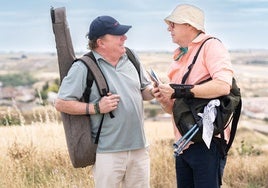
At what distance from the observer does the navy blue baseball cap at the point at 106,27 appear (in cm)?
405

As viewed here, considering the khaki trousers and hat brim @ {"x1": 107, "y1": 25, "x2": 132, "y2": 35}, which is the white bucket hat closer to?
hat brim @ {"x1": 107, "y1": 25, "x2": 132, "y2": 35}

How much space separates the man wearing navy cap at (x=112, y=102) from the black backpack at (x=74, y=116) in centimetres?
5

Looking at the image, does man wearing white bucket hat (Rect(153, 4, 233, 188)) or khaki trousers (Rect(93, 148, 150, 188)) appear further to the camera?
khaki trousers (Rect(93, 148, 150, 188))

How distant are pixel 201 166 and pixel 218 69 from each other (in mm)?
648

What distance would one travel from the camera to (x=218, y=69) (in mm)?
3598

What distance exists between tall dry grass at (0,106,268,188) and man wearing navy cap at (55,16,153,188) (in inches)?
74.9

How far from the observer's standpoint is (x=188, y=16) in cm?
380

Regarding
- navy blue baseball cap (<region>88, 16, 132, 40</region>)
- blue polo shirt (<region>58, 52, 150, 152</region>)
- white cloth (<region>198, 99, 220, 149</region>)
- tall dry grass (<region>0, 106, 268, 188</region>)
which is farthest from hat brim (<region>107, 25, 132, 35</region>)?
tall dry grass (<region>0, 106, 268, 188</region>)

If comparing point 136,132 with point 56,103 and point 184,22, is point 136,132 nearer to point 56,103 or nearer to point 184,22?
point 56,103

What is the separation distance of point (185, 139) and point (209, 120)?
20 cm

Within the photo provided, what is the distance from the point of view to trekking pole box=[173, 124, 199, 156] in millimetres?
3760

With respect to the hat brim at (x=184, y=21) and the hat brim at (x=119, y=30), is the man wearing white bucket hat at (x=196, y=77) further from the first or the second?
the hat brim at (x=119, y=30)

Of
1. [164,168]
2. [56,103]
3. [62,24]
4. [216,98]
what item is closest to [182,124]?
[216,98]

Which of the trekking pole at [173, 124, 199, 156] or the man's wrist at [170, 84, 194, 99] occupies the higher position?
the man's wrist at [170, 84, 194, 99]
